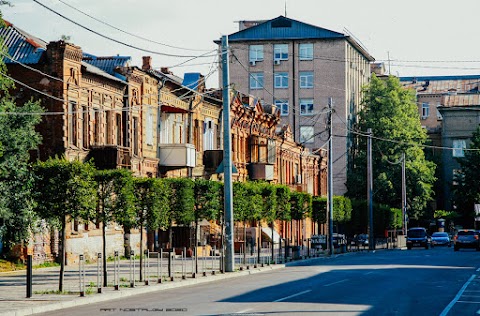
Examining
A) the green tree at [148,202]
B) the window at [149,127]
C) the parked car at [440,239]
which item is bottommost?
the parked car at [440,239]

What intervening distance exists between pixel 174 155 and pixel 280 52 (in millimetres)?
50524

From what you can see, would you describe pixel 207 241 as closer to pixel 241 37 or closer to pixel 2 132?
pixel 2 132

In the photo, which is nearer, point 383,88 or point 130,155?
point 130,155

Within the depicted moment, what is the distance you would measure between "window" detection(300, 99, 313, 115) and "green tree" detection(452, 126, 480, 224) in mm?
19868

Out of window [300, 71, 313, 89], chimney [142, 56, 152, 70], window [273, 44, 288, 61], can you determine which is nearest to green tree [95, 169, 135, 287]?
chimney [142, 56, 152, 70]

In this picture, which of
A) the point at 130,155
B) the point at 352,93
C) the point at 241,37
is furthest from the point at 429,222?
the point at 130,155

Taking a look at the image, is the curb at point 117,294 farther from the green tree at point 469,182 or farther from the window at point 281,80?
the green tree at point 469,182

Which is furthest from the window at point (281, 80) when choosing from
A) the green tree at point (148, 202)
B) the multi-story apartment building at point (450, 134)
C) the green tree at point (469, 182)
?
the green tree at point (148, 202)

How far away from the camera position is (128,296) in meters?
28.3

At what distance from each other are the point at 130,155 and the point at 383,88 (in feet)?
193

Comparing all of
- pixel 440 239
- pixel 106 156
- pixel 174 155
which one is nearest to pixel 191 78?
pixel 174 155

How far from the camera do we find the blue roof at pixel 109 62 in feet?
169

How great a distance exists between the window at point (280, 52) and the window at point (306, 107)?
4.75 m

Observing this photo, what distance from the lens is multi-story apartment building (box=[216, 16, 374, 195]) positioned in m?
103
